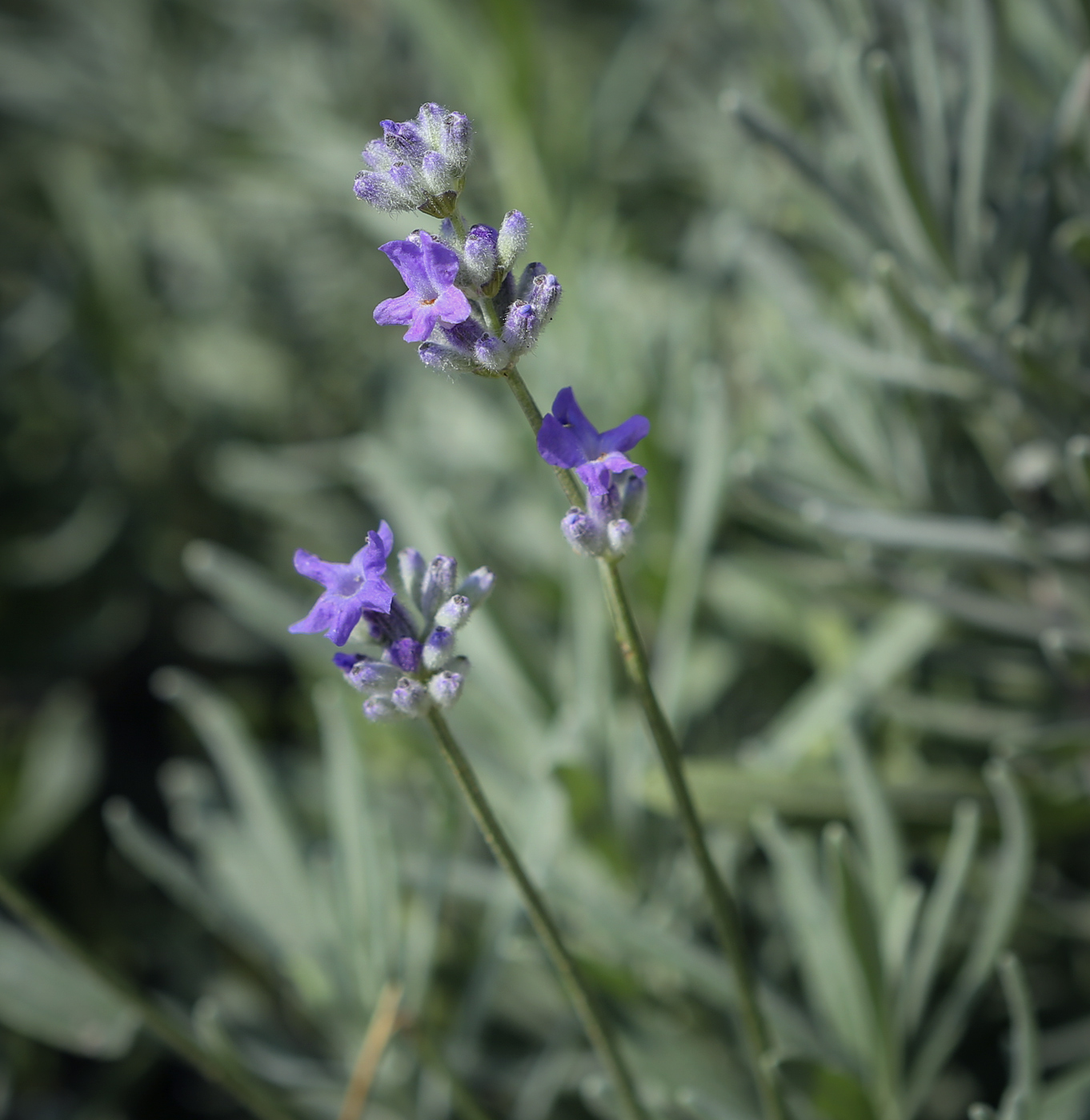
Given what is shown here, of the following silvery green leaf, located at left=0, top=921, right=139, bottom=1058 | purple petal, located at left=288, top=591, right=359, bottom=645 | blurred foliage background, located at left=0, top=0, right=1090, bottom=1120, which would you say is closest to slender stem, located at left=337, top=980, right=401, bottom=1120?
blurred foliage background, located at left=0, top=0, right=1090, bottom=1120

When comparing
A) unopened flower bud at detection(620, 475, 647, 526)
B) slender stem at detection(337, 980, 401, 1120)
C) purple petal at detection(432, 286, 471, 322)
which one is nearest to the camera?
purple petal at detection(432, 286, 471, 322)

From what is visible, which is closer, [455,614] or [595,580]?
[455,614]

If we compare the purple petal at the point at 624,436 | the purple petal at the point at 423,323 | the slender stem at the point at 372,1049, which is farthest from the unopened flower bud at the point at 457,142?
the slender stem at the point at 372,1049

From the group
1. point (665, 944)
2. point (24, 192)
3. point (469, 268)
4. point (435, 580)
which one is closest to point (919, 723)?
point (665, 944)

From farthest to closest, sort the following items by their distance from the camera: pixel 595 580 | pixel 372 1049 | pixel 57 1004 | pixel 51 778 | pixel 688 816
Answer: pixel 51 778
pixel 595 580
pixel 57 1004
pixel 372 1049
pixel 688 816

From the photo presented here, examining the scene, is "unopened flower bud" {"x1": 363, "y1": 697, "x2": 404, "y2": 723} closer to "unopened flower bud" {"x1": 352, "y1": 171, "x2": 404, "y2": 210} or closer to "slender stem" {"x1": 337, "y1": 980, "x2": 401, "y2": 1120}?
"unopened flower bud" {"x1": 352, "y1": 171, "x2": 404, "y2": 210}

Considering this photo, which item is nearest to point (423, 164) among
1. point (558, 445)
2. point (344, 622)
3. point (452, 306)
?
point (452, 306)

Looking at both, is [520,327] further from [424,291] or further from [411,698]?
[411,698]
